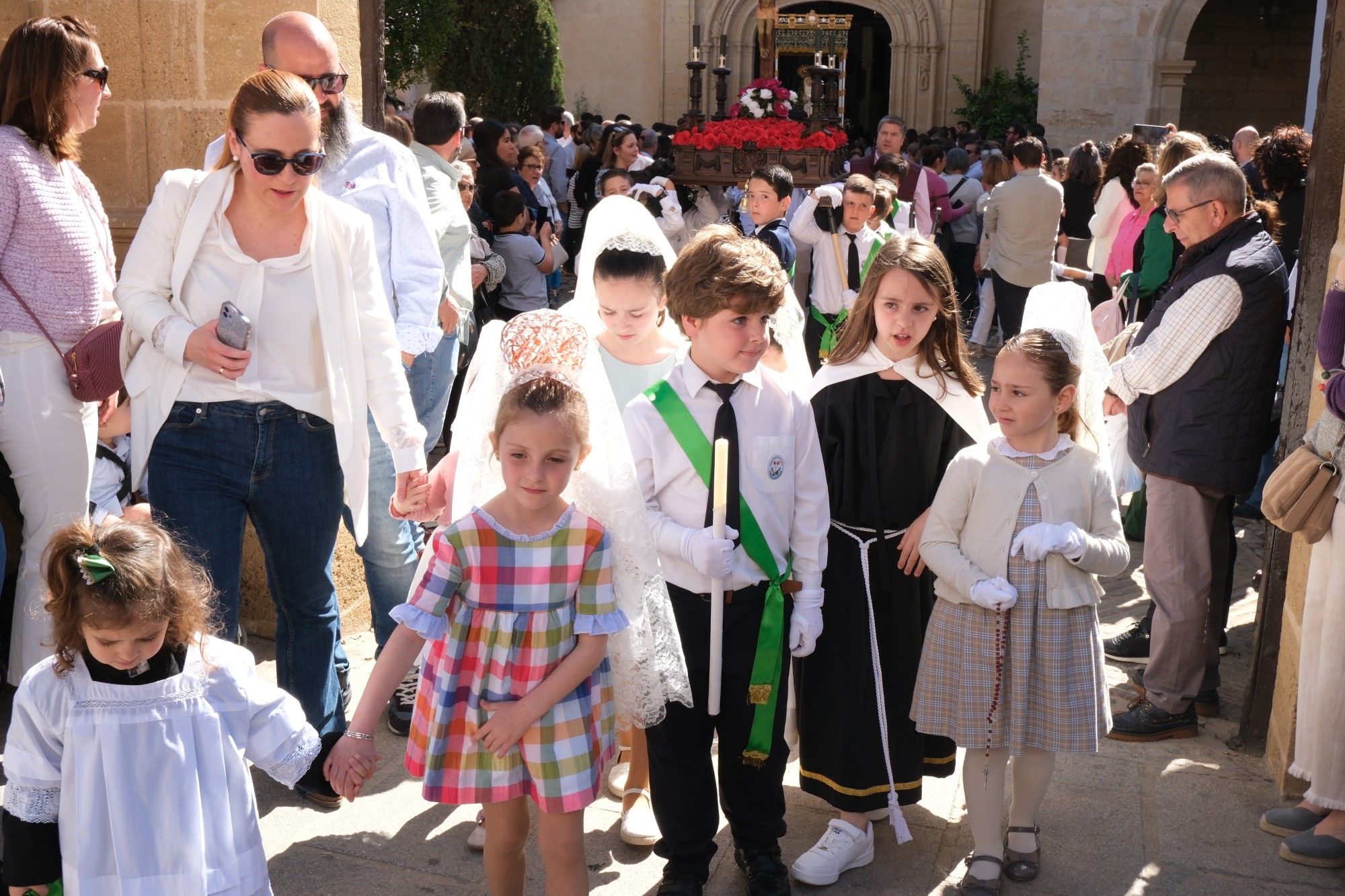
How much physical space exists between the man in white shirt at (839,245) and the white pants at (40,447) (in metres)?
4.36

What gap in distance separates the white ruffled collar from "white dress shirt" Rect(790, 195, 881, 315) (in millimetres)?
4010

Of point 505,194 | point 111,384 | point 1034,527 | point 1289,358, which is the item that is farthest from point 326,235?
point 505,194

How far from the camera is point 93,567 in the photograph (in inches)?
91.4

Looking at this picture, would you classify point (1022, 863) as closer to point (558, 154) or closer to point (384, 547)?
point (384, 547)

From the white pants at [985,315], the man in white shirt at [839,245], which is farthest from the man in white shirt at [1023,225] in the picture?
the man in white shirt at [839,245]

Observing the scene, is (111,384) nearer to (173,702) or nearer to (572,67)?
(173,702)

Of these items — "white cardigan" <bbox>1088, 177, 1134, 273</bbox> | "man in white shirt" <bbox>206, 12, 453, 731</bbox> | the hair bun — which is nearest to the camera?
the hair bun

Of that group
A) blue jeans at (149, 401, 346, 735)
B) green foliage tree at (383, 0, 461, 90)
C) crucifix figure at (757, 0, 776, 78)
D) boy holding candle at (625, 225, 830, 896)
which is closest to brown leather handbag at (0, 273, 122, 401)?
blue jeans at (149, 401, 346, 735)

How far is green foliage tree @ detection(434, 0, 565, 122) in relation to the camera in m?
19.0

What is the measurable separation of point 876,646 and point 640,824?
797 millimetres

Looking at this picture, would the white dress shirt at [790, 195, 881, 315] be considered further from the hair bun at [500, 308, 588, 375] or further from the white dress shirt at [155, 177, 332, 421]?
the hair bun at [500, 308, 588, 375]

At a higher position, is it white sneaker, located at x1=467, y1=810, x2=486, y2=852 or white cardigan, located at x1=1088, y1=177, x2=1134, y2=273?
white cardigan, located at x1=1088, y1=177, x2=1134, y2=273

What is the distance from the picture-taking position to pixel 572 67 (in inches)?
998

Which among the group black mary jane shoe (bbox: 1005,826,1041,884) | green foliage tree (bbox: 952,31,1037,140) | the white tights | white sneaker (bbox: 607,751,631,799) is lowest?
black mary jane shoe (bbox: 1005,826,1041,884)
